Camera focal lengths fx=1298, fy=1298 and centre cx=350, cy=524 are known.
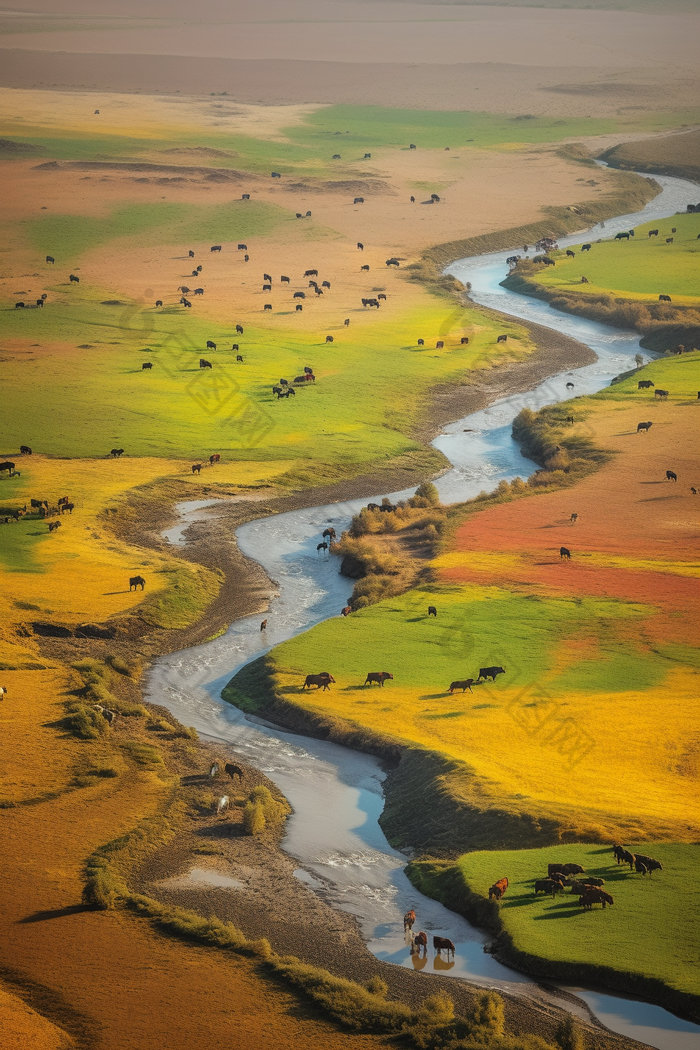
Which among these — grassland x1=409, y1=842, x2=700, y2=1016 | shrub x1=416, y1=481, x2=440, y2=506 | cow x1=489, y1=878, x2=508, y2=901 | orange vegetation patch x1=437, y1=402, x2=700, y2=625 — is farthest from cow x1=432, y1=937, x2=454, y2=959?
shrub x1=416, y1=481, x2=440, y2=506

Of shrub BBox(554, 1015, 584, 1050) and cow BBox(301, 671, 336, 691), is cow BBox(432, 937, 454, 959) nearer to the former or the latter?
shrub BBox(554, 1015, 584, 1050)

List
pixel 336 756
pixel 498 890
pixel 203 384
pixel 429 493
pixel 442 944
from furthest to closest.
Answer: pixel 203 384
pixel 429 493
pixel 336 756
pixel 498 890
pixel 442 944

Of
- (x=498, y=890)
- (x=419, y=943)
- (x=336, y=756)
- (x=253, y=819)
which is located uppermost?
(x=498, y=890)

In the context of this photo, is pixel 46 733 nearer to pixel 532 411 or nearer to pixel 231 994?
pixel 231 994

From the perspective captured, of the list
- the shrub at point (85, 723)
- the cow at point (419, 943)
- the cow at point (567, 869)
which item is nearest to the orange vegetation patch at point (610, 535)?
the shrub at point (85, 723)

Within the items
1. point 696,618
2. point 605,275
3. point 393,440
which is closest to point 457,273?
point 605,275

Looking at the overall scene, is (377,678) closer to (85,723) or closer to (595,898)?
(85,723)

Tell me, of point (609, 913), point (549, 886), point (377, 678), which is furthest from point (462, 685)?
point (609, 913)
